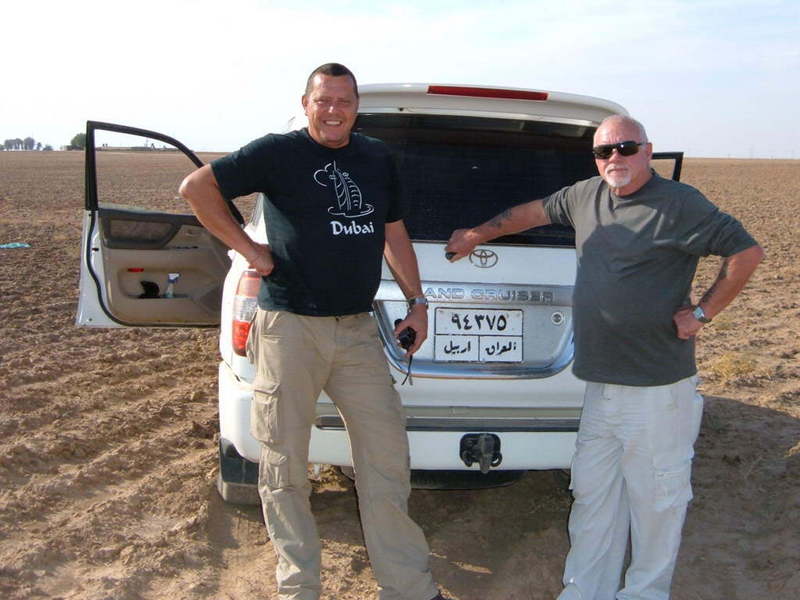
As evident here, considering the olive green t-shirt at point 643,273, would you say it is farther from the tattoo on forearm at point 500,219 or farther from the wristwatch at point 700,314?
the tattoo on forearm at point 500,219

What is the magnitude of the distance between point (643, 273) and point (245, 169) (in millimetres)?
1475

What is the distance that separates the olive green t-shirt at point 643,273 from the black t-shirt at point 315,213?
81 cm

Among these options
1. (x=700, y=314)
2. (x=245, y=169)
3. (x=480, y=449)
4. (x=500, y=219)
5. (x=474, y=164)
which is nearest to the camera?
(x=245, y=169)

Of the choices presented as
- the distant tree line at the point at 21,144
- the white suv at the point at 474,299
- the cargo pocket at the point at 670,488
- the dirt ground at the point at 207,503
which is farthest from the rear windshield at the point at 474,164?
the distant tree line at the point at 21,144

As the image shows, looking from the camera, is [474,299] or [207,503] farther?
[207,503]

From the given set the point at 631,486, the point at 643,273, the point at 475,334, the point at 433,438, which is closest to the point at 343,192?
the point at 475,334

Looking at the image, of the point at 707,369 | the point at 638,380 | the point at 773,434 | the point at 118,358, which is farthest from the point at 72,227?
the point at 638,380

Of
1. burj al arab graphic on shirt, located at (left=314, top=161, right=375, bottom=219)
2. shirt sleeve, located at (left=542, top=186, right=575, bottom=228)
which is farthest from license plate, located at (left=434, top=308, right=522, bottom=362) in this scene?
burj al arab graphic on shirt, located at (left=314, top=161, right=375, bottom=219)

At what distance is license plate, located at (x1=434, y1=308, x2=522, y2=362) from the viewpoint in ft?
11.9

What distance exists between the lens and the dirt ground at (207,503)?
377cm

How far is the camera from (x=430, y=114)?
3.78 m

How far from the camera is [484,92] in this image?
3742mm

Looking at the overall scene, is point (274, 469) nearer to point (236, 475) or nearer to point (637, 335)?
point (236, 475)

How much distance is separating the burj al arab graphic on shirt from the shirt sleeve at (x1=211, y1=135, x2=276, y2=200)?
181mm
